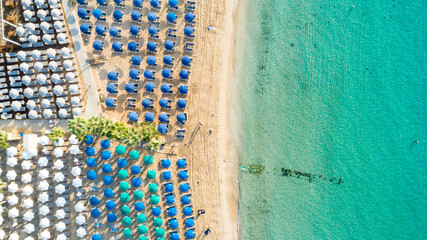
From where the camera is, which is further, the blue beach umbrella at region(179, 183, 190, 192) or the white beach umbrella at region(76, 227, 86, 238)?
the blue beach umbrella at region(179, 183, 190, 192)

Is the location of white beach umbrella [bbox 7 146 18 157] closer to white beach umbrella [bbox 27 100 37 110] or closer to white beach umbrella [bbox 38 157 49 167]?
white beach umbrella [bbox 38 157 49 167]

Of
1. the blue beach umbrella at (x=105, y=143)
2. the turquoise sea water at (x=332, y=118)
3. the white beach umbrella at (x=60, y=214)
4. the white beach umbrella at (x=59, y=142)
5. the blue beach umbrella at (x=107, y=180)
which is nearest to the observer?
the white beach umbrella at (x=59, y=142)

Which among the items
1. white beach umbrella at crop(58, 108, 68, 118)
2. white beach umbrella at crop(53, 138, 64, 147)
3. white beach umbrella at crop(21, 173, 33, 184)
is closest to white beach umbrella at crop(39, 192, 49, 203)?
white beach umbrella at crop(21, 173, 33, 184)

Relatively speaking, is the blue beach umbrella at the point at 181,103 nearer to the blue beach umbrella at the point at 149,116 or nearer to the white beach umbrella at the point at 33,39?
the blue beach umbrella at the point at 149,116

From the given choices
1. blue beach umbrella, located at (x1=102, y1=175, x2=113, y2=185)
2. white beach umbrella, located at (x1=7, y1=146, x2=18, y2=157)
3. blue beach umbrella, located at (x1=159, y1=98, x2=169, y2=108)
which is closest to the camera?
white beach umbrella, located at (x1=7, y1=146, x2=18, y2=157)

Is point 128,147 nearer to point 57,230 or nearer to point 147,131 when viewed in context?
point 147,131

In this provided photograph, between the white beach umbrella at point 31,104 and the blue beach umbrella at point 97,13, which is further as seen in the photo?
the blue beach umbrella at point 97,13

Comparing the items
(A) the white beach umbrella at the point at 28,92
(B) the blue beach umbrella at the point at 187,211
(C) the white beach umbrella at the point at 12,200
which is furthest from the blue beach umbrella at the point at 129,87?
(C) the white beach umbrella at the point at 12,200

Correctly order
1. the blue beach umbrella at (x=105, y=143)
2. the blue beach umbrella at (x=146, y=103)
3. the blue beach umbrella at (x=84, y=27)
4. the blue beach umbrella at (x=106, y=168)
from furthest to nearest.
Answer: the blue beach umbrella at (x=146, y=103)
the blue beach umbrella at (x=84, y=27)
the blue beach umbrella at (x=105, y=143)
the blue beach umbrella at (x=106, y=168)
